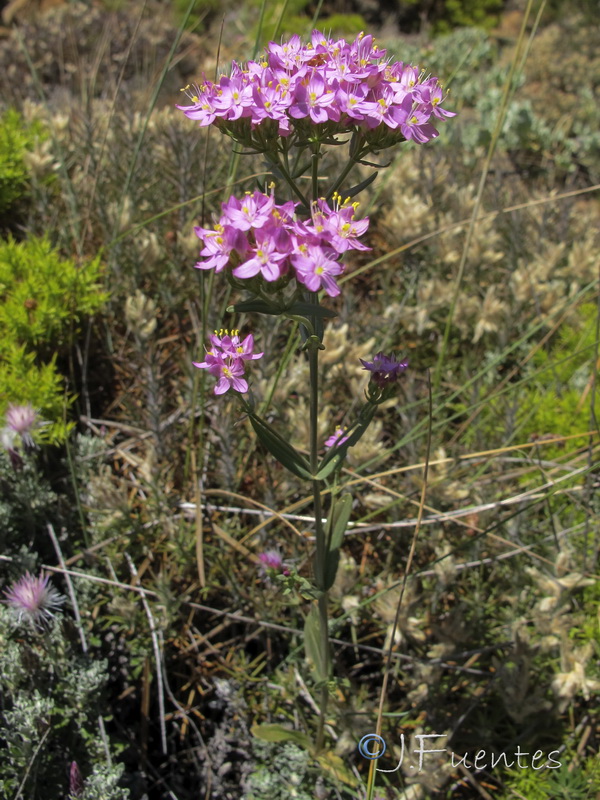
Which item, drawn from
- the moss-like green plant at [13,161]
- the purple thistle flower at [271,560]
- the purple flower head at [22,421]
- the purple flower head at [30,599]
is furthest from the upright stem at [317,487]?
the moss-like green plant at [13,161]

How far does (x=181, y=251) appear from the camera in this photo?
11.7 ft

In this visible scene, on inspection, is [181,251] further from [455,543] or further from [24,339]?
[455,543]

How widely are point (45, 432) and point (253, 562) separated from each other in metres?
1.04

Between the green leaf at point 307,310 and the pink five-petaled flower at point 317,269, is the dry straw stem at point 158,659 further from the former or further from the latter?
the pink five-petaled flower at point 317,269

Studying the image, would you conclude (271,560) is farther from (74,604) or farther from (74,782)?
(74,782)

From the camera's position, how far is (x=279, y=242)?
145 cm

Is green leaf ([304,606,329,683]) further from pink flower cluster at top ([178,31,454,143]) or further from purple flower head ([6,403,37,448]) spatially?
pink flower cluster at top ([178,31,454,143])

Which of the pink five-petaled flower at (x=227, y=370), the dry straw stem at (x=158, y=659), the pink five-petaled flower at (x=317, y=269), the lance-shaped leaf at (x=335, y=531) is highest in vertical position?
the pink five-petaled flower at (x=317, y=269)

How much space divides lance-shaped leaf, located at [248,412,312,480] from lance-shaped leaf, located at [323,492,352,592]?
0.16 meters

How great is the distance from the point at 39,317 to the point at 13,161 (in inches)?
50.4

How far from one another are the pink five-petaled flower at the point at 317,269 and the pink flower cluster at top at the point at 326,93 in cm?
32

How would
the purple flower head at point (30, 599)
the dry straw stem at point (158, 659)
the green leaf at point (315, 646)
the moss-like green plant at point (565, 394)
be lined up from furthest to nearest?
the moss-like green plant at point (565, 394) → the dry straw stem at point (158, 659) → the purple flower head at point (30, 599) → the green leaf at point (315, 646)

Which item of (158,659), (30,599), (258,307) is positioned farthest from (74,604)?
(258,307)

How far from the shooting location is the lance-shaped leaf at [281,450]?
1696 millimetres
